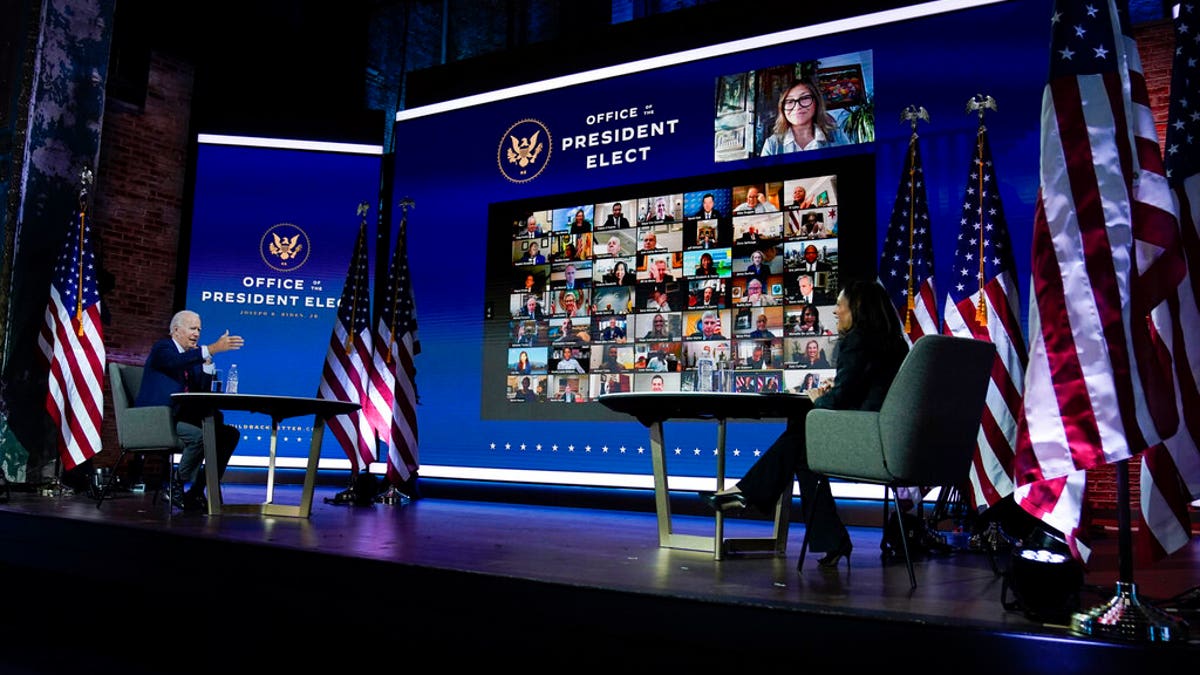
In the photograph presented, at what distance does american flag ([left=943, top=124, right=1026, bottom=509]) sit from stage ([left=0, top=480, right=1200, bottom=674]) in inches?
31.2

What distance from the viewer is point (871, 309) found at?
152 inches

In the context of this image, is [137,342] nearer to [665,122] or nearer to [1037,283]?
[665,122]

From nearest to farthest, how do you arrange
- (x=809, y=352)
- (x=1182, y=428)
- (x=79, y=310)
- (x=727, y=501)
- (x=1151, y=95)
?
(x=1182, y=428) → (x=727, y=501) → (x=809, y=352) → (x=1151, y=95) → (x=79, y=310)

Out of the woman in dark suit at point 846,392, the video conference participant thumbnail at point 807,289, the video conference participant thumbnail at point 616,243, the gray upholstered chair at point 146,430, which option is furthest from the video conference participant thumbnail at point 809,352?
the gray upholstered chair at point 146,430

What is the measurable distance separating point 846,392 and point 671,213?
151 inches

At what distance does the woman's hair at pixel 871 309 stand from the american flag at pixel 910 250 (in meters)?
2.10

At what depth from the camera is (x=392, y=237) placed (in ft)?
29.3

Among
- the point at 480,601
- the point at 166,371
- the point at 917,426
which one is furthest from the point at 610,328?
the point at 480,601

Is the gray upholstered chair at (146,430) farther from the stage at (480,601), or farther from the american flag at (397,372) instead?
the american flag at (397,372)

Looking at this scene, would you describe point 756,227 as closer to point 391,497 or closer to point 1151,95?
point 1151,95

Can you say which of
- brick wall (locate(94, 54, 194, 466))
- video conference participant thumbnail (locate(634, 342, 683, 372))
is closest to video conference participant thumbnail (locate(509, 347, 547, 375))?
video conference participant thumbnail (locate(634, 342, 683, 372))

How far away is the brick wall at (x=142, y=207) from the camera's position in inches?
349

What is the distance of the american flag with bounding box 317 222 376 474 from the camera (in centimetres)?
767

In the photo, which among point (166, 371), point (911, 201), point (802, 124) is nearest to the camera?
point (166, 371)
